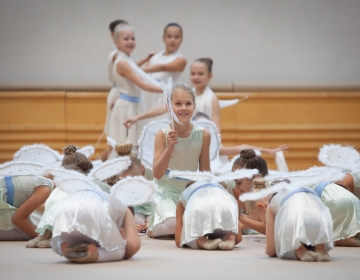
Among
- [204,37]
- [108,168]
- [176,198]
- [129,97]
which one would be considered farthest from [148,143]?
[204,37]

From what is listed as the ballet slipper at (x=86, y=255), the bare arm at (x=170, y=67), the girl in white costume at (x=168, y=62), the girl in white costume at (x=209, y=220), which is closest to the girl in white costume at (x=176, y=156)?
the girl in white costume at (x=209, y=220)

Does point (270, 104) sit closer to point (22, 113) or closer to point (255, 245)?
point (22, 113)

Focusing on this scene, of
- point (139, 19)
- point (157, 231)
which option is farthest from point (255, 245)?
point (139, 19)

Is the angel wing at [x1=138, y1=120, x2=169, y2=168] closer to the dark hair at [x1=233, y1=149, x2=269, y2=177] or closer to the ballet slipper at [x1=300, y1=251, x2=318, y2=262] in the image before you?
the dark hair at [x1=233, y1=149, x2=269, y2=177]

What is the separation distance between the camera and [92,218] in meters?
2.48

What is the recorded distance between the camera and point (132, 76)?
210 inches

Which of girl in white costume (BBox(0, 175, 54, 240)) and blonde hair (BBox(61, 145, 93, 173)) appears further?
girl in white costume (BBox(0, 175, 54, 240))

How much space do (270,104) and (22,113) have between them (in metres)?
2.39

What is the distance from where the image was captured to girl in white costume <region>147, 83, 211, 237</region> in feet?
11.4

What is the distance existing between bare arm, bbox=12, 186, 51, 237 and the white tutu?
A: 122 centimetres

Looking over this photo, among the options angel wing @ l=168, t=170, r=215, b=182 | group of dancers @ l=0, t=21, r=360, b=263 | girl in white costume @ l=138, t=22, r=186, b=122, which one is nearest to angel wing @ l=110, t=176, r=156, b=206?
group of dancers @ l=0, t=21, r=360, b=263

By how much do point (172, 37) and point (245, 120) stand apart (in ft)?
4.35

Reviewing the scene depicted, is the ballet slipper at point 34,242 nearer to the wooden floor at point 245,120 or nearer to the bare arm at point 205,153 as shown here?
the bare arm at point 205,153

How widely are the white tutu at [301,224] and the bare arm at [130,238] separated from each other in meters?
0.54
